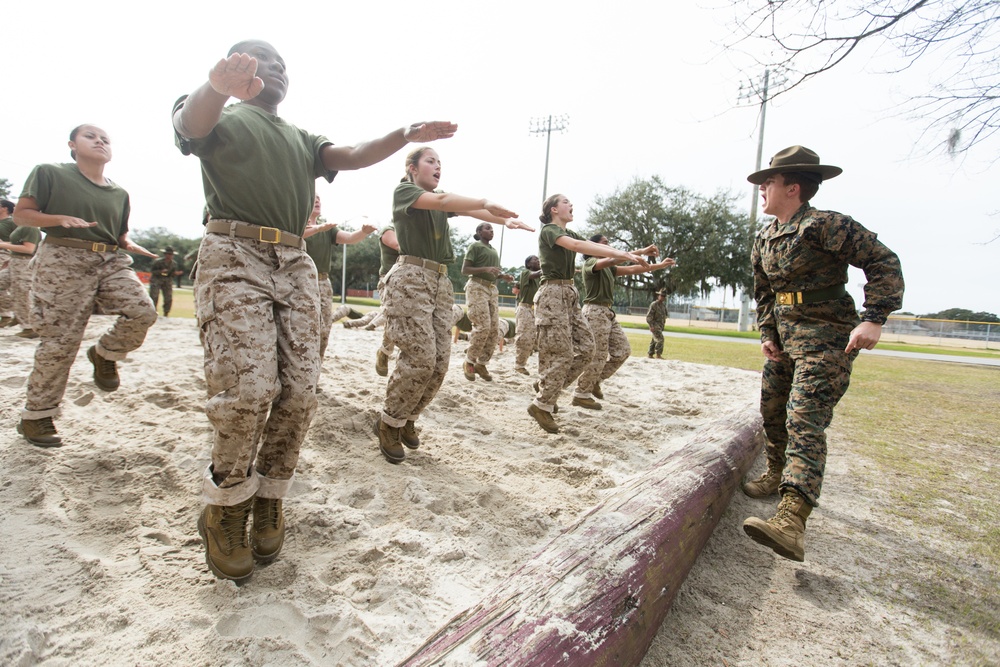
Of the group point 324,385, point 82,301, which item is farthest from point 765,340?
point 82,301

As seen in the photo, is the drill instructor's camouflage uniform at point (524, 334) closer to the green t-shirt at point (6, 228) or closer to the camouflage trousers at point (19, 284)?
the camouflage trousers at point (19, 284)

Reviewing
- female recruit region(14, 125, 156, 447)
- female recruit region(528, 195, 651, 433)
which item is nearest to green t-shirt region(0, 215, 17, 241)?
female recruit region(14, 125, 156, 447)

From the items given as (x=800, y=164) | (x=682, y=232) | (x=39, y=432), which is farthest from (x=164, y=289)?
(x=682, y=232)

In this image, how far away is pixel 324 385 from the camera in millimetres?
5121

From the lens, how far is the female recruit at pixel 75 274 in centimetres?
319

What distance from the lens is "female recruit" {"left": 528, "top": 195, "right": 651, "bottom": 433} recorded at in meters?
4.74

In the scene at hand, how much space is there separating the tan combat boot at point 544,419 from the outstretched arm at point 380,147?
2844 millimetres

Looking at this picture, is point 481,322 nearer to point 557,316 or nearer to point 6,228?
point 557,316

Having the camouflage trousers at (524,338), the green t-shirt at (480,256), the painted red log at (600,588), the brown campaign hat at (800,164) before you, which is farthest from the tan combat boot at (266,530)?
the camouflage trousers at (524,338)

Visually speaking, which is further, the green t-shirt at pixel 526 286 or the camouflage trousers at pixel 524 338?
the green t-shirt at pixel 526 286

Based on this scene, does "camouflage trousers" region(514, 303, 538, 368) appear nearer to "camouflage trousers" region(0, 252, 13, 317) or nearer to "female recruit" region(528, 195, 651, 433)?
"female recruit" region(528, 195, 651, 433)

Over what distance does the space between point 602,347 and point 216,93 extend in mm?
4832

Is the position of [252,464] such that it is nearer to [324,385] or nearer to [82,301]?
[82,301]

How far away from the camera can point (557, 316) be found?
501 cm
